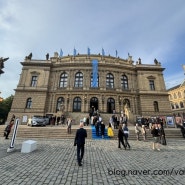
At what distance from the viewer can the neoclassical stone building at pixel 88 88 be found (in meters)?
28.1

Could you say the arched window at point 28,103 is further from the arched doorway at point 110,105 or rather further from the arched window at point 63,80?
the arched doorway at point 110,105

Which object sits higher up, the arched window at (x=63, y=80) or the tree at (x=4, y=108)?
the arched window at (x=63, y=80)

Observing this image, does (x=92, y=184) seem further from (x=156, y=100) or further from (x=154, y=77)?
(x=154, y=77)

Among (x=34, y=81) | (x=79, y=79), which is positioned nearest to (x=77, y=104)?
(x=79, y=79)

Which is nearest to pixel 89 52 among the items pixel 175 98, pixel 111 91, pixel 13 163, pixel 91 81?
pixel 91 81

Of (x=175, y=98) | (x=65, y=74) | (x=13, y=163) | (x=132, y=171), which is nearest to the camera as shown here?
(x=132, y=171)

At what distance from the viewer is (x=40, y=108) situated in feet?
89.6

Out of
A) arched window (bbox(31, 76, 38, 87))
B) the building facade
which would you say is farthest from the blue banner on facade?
the building facade

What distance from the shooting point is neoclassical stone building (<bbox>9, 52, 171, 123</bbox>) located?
28078 millimetres

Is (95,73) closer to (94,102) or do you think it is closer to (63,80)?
(94,102)

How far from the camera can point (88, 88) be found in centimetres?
2912

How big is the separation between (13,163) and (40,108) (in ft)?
76.1

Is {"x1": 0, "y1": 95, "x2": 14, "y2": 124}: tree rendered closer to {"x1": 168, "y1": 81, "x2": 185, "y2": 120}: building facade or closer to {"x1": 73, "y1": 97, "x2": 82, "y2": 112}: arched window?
{"x1": 73, "y1": 97, "x2": 82, "y2": 112}: arched window

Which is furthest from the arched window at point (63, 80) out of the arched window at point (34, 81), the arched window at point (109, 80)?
the arched window at point (109, 80)
